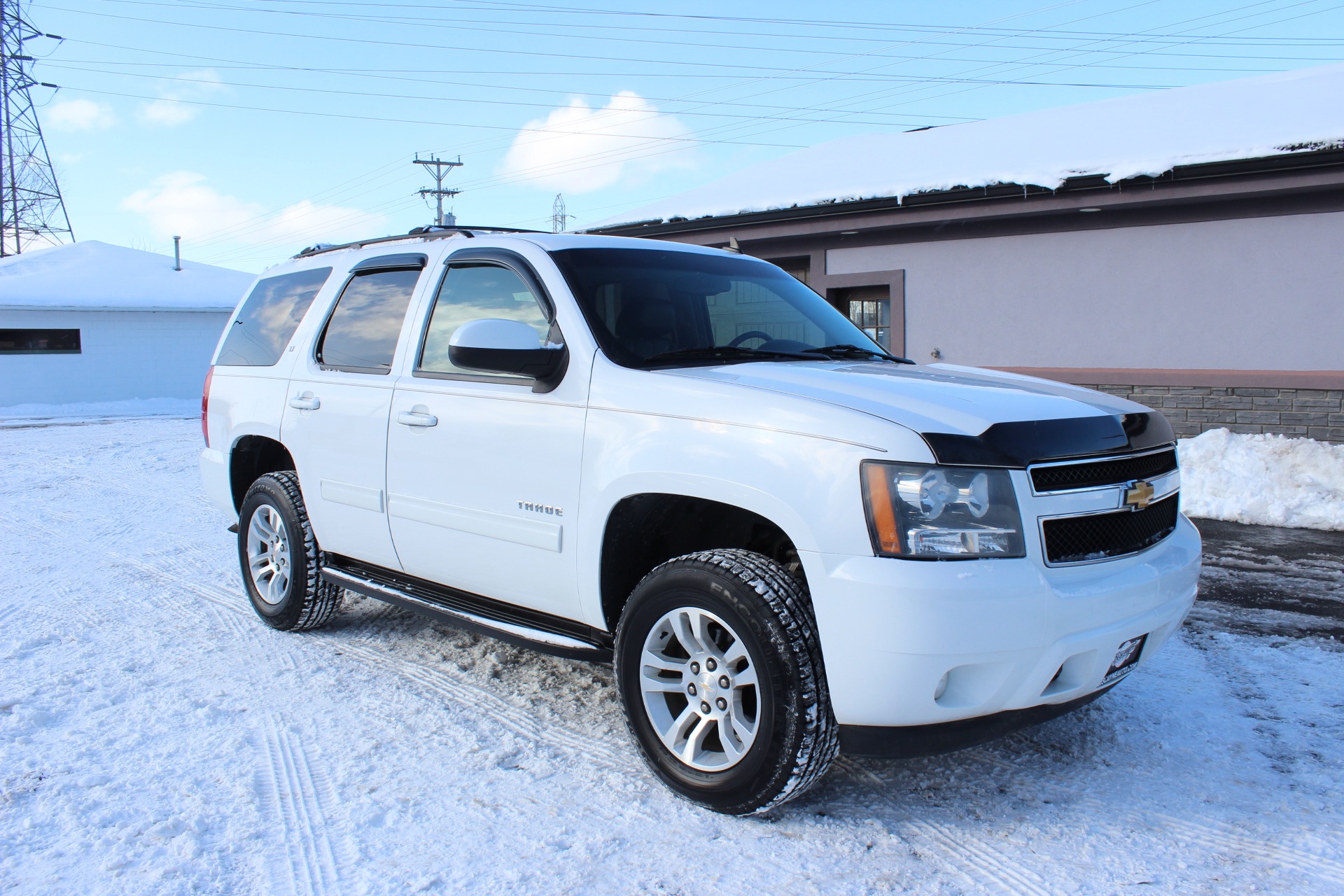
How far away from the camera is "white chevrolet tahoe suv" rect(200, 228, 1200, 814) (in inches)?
105

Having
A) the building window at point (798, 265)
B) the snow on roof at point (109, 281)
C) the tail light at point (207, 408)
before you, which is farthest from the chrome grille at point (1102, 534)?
the snow on roof at point (109, 281)

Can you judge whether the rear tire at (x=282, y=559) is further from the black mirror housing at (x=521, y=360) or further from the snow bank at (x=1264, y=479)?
the snow bank at (x=1264, y=479)

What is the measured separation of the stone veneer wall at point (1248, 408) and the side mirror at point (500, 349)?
784cm

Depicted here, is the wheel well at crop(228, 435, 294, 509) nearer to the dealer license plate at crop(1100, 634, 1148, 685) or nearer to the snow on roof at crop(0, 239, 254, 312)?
the dealer license plate at crop(1100, 634, 1148, 685)

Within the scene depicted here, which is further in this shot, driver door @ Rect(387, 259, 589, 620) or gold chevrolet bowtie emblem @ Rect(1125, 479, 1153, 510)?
driver door @ Rect(387, 259, 589, 620)

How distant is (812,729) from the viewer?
9.20 feet

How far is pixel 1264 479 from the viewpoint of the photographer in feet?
27.7

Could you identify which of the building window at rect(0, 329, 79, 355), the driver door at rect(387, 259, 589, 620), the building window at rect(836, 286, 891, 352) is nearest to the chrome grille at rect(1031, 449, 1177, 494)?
the driver door at rect(387, 259, 589, 620)

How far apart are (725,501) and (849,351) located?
1444 mm

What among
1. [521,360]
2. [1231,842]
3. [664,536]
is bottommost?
[1231,842]

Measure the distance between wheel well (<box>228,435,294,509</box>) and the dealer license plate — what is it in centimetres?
429

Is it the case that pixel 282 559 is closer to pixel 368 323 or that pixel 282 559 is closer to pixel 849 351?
pixel 368 323

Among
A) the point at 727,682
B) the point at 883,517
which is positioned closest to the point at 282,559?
the point at 727,682

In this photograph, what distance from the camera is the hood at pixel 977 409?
2.70 meters
